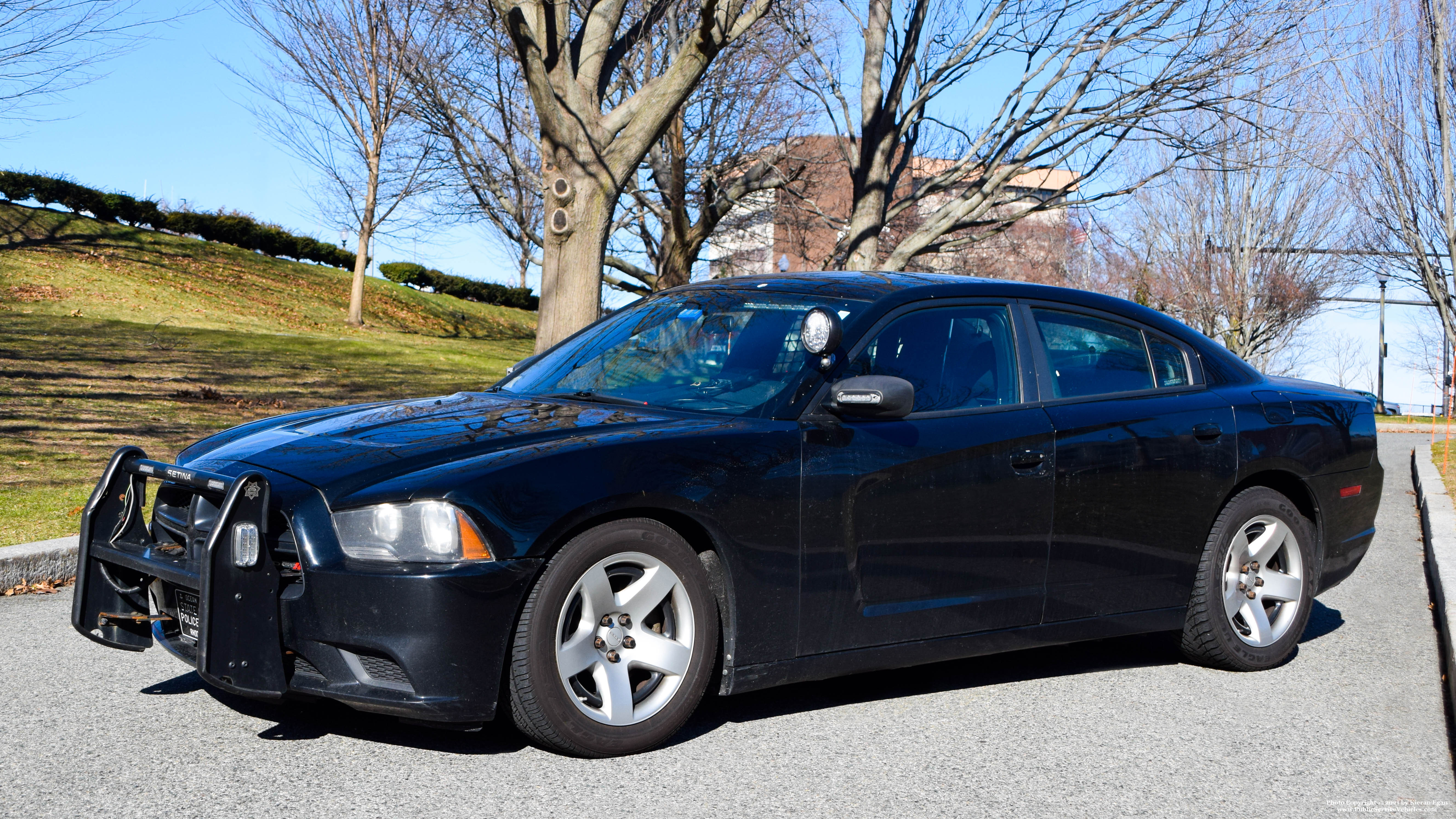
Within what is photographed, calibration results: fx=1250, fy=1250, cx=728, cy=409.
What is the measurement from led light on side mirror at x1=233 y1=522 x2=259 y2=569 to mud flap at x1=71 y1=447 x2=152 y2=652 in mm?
757

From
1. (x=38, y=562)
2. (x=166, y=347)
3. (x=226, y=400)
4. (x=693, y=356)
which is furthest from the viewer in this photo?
(x=166, y=347)

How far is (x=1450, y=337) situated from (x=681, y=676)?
27173 millimetres

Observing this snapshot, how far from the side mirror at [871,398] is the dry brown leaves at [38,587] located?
13.6 ft

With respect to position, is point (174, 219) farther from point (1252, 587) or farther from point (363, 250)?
point (1252, 587)

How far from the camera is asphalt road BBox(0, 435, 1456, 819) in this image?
3.46m

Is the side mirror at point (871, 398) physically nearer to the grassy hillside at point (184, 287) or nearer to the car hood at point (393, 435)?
the car hood at point (393, 435)

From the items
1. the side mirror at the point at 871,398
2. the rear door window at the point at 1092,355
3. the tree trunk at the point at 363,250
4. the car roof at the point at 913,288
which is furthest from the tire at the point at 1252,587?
the tree trunk at the point at 363,250

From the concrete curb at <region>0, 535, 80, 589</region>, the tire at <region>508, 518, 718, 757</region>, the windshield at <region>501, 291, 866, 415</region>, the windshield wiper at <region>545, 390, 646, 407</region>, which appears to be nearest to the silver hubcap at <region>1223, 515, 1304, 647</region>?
the windshield at <region>501, 291, 866, 415</region>

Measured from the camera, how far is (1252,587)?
5379 millimetres

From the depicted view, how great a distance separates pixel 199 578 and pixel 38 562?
10.6 ft

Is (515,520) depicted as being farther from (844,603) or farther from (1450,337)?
(1450,337)

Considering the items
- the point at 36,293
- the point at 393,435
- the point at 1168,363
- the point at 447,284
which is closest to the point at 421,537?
the point at 393,435

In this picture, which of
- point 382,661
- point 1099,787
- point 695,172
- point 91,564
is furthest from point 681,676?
point 695,172

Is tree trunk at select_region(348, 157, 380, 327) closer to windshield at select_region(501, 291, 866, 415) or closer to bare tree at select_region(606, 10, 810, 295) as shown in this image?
bare tree at select_region(606, 10, 810, 295)
